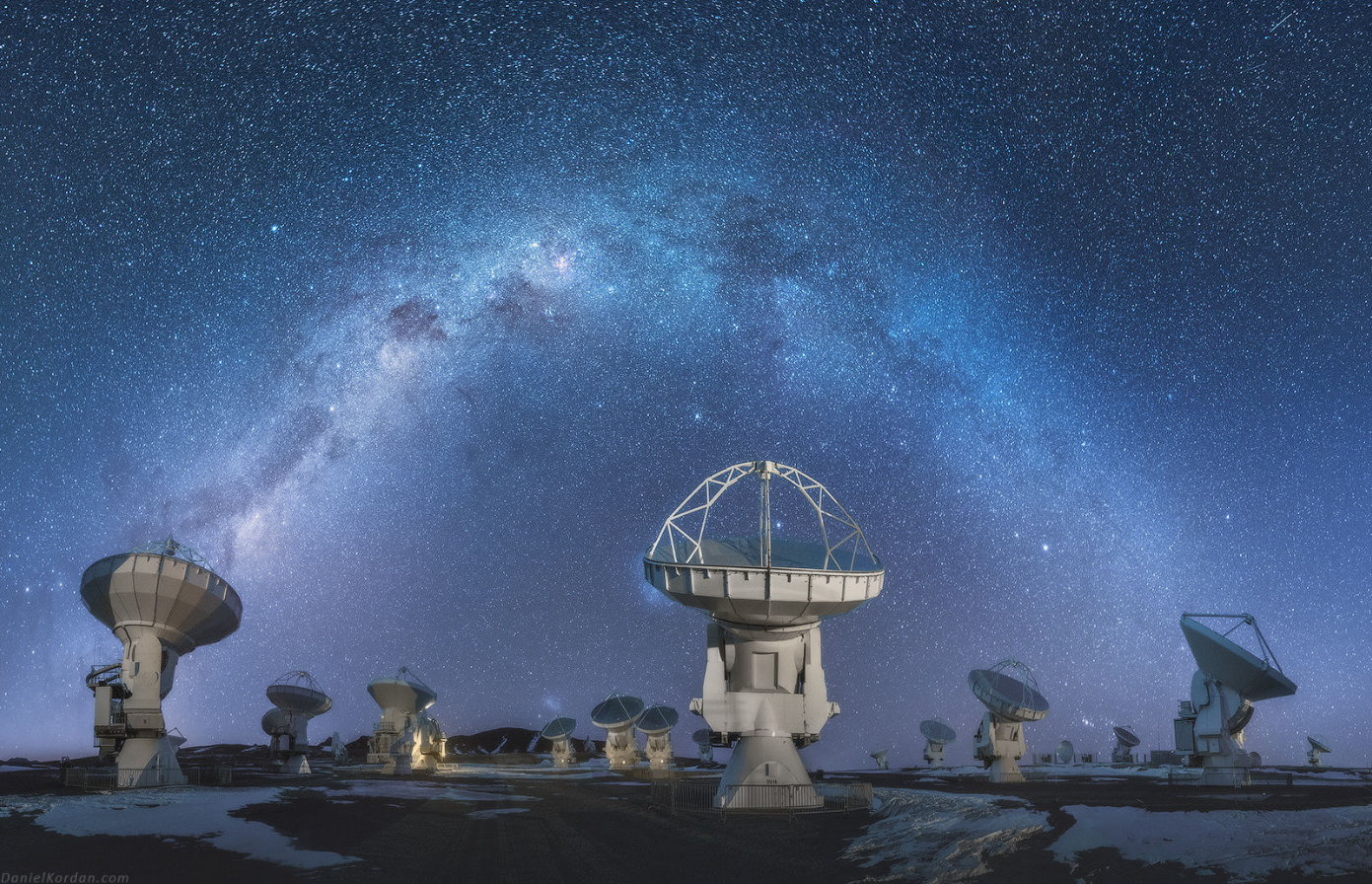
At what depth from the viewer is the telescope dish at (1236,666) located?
38125 mm

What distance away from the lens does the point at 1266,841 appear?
1303 centimetres

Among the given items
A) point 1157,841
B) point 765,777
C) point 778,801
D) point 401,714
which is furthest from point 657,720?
point 1157,841

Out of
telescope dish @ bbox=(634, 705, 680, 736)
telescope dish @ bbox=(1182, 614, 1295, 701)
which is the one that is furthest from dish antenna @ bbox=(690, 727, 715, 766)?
telescope dish @ bbox=(1182, 614, 1295, 701)

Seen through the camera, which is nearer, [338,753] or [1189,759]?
[1189,759]

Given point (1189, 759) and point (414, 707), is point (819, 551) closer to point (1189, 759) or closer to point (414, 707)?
point (1189, 759)

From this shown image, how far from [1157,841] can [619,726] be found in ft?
179

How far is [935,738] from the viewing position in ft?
236

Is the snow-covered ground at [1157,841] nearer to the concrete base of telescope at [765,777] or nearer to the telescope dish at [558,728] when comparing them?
the concrete base of telescope at [765,777]

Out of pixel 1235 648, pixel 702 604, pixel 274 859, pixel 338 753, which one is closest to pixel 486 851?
pixel 274 859

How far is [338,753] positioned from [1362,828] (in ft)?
276

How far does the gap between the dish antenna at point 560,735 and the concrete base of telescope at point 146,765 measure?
1460 inches

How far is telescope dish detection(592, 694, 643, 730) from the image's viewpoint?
6531 centimetres

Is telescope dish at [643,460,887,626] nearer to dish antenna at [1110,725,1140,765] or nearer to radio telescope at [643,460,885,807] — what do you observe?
radio telescope at [643,460,885,807]

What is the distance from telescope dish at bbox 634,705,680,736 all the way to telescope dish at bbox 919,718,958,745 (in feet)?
63.1
